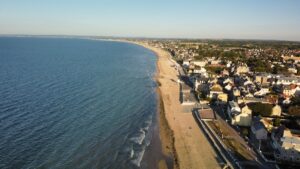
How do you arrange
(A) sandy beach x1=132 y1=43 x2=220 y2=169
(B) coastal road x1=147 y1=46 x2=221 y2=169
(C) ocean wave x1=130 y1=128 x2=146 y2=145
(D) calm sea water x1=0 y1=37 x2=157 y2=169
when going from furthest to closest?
1. (C) ocean wave x1=130 y1=128 x2=146 y2=145
2. (D) calm sea water x1=0 y1=37 x2=157 y2=169
3. (A) sandy beach x1=132 y1=43 x2=220 y2=169
4. (B) coastal road x1=147 y1=46 x2=221 y2=169

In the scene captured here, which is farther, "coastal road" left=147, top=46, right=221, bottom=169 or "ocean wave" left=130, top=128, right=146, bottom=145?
"ocean wave" left=130, top=128, right=146, bottom=145

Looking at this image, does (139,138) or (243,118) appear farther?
(243,118)

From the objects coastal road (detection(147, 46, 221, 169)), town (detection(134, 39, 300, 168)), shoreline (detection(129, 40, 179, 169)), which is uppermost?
town (detection(134, 39, 300, 168))

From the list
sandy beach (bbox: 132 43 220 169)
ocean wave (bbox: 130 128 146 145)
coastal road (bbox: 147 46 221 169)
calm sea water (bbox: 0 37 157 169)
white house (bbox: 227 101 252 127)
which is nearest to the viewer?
coastal road (bbox: 147 46 221 169)

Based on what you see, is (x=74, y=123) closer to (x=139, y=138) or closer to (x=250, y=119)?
(x=139, y=138)

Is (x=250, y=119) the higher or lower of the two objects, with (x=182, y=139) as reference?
higher

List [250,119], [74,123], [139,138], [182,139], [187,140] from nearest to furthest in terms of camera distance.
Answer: [187,140], [182,139], [139,138], [74,123], [250,119]

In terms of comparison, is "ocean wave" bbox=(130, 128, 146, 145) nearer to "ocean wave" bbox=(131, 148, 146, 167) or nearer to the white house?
"ocean wave" bbox=(131, 148, 146, 167)

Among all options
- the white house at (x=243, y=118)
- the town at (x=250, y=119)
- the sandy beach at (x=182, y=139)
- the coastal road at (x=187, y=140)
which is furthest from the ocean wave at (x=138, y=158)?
the white house at (x=243, y=118)

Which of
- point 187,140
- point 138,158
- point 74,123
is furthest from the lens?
point 74,123

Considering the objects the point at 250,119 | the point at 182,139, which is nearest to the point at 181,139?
the point at 182,139

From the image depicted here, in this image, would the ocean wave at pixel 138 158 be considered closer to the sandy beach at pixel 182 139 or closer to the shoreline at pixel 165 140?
the shoreline at pixel 165 140

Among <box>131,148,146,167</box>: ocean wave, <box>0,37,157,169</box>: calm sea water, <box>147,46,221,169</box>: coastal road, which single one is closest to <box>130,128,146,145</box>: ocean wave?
<box>0,37,157,169</box>: calm sea water
